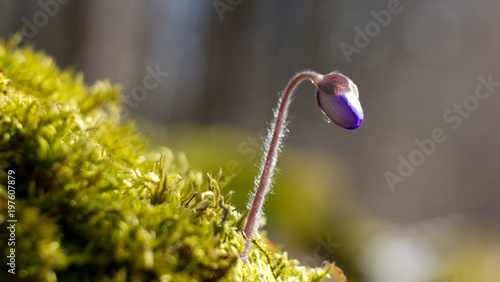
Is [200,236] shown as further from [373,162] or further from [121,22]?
[373,162]

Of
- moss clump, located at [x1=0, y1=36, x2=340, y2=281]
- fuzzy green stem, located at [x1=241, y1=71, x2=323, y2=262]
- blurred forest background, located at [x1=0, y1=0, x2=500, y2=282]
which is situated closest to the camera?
moss clump, located at [x1=0, y1=36, x2=340, y2=281]

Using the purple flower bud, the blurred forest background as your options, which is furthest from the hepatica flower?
the blurred forest background

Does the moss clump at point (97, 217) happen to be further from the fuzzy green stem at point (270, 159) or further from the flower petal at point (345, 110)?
the flower petal at point (345, 110)

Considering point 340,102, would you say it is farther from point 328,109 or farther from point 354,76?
point 354,76

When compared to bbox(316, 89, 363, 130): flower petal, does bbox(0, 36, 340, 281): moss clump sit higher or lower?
lower

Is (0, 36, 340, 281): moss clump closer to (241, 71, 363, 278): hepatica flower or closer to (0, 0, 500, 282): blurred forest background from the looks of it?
(241, 71, 363, 278): hepatica flower

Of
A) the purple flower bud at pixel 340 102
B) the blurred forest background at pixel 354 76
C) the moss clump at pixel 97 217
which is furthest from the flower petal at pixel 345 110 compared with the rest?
the blurred forest background at pixel 354 76

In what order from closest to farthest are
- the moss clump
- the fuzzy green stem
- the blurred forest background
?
the moss clump → the fuzzy green stem → the blurred forest background
